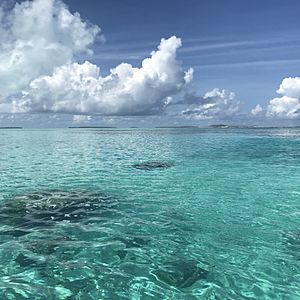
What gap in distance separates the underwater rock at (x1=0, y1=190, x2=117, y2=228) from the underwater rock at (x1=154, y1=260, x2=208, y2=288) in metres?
5.56

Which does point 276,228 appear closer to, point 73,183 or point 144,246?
point 144,246

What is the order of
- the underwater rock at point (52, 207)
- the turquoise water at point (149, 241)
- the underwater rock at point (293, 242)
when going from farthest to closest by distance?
1. the underwater rock at point (52, 207)
2. the underwater rock at point (293, 242)
3. the turquoise water at point (149, 241)

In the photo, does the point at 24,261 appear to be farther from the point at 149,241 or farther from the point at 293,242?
the point at 293,242

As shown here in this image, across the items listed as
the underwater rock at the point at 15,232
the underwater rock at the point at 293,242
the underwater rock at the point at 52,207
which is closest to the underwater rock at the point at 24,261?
the underwater rock at the point at 15,232

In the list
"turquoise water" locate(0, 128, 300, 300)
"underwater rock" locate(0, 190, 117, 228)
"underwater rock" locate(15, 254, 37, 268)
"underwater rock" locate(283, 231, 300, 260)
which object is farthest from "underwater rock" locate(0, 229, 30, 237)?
"underwater rock" locate(283, 231, 300, 260)

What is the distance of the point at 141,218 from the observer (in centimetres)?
1412

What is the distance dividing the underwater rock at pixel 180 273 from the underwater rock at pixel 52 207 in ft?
18.2

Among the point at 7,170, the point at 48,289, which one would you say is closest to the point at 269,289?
the point at 48,289

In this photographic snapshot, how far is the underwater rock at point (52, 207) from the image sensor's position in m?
13.7

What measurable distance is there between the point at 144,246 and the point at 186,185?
11415 millimetres

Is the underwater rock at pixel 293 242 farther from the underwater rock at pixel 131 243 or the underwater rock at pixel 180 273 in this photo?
the underwater rock at pixel 131 243

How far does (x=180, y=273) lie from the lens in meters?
9.00

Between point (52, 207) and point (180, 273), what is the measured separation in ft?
28.1

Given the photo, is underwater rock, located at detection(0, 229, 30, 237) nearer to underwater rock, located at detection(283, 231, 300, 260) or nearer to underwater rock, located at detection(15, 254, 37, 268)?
underwater rock, located at detection(15, 254, 37, 268)
